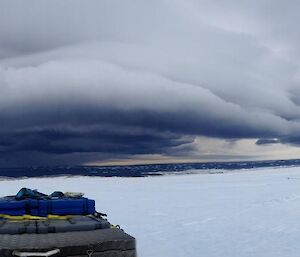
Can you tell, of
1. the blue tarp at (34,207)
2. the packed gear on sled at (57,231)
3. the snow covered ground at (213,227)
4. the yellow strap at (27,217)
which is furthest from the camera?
the snow covered ground at (213,227)

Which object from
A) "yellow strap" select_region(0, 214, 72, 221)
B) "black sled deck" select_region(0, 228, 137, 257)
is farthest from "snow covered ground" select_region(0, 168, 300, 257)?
"black sled deck" select_region(0, 228, 137, 257)

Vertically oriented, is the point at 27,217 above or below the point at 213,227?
above

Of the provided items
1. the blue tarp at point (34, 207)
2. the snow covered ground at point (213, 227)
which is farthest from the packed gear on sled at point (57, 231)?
the snow covered ground at point (213, 227)

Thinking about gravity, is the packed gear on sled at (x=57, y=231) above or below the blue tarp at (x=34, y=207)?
below

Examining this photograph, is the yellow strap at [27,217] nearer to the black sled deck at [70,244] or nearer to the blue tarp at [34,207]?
the blue tarp at [34,207]

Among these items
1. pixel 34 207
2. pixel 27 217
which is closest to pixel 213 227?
pixel 34 207

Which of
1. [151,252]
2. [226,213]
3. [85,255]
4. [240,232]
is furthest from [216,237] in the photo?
[85,255]

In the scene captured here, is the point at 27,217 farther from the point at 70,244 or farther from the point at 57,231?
the point at 70,244

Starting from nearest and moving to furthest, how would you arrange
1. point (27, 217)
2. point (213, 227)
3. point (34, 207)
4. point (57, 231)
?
point (57, 231) < point (27, 217) < point (34, 207) < point (213, 227)

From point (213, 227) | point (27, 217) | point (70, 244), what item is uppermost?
point (27, 217)
